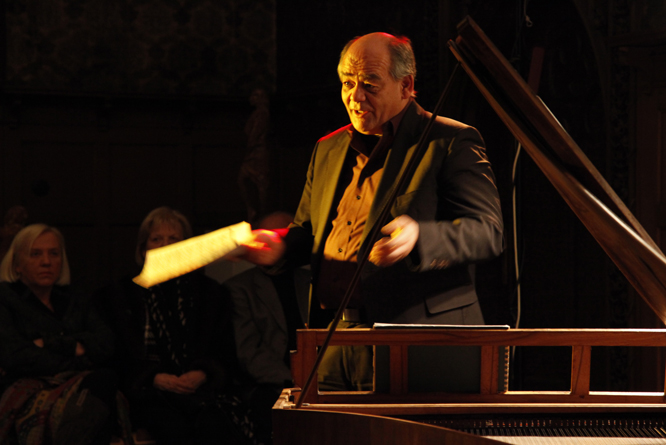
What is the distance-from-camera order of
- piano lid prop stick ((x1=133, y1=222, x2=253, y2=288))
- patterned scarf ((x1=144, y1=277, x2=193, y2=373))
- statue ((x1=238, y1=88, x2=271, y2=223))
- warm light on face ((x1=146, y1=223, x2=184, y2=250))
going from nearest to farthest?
piano lid prop stick ((x1=133, y1=222, x2=253, y2=288))
patterned scarf ((x1=144, y1=277, x2=193, y2=373))
warm light on face ((x1=146, y1=223, x2=184, y2=250))
statue ((x1=238, y1=88, x2=271, y2=223))

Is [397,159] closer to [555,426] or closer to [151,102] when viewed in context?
[555,426]

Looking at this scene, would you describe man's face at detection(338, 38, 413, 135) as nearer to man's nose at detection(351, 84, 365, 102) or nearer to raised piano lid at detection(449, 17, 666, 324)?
man's nose at detection(351, 84, 365, 102)

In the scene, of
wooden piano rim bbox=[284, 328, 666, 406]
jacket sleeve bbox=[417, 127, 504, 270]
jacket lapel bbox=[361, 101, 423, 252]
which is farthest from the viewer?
jacket lapel bbox=[361, 101, 423, 252]

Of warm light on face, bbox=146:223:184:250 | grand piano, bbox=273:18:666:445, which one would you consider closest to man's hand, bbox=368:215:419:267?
grand piano, bbox=273:18:666:445

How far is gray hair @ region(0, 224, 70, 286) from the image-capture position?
14.5 feet

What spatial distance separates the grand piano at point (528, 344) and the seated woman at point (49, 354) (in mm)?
2657

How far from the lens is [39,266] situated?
14.4ft

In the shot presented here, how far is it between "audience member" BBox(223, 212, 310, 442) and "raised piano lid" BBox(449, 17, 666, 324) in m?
2.82

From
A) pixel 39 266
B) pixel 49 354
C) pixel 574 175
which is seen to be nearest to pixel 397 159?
pixel 574 175

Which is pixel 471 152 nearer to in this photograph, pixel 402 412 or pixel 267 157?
pixel 402 412

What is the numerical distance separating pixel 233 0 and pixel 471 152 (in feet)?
27.1

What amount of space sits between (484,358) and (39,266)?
10.8 feet

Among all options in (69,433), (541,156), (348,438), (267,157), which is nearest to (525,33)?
(267,157)

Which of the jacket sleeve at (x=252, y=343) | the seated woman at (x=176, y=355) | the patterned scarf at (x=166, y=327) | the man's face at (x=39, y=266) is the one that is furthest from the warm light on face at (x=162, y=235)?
the man's face at (x=39, y=266)
